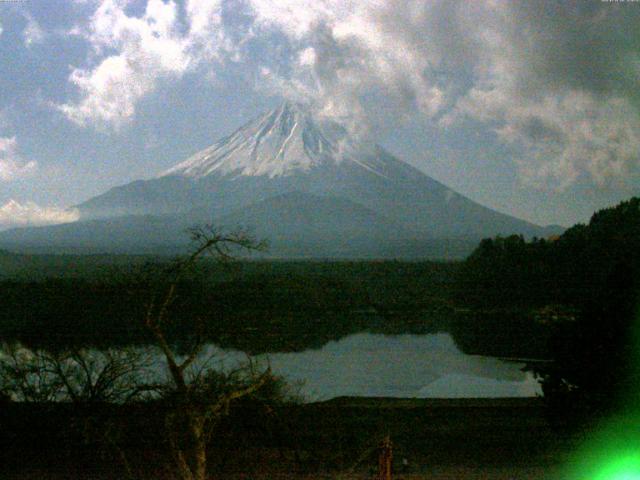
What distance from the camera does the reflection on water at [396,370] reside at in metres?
13.3

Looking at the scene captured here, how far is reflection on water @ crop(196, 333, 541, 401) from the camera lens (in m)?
13.3

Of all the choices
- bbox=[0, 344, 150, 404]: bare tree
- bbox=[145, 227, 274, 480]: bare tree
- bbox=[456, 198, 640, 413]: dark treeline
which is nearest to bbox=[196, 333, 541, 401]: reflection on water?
bbox=[456, 198, 640, 413]: dark treeline

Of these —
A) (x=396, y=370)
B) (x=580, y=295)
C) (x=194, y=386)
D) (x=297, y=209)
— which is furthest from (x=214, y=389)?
(x=297, y=209)

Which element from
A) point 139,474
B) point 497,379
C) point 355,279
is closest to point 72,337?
point 139,474

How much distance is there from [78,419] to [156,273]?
1.92m

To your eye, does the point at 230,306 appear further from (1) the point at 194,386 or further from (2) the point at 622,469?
(1) the point at 194,386

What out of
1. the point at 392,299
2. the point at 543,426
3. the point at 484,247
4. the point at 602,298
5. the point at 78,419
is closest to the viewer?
the point at 78,419

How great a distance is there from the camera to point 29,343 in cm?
1022

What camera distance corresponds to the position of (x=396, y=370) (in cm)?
1598

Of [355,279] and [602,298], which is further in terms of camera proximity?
[355,279]

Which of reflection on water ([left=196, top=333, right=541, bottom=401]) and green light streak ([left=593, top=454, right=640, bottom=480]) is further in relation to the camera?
reflection on water ([left=196, top=333, right=541, bottom=401])

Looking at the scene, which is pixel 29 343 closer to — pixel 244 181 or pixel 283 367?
pixel 283 367

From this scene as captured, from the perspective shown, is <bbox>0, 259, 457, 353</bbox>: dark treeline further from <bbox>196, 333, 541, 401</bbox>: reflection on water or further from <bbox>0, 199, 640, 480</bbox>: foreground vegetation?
<bbox>196, 333, 541, 401</bbox>: reflection on water

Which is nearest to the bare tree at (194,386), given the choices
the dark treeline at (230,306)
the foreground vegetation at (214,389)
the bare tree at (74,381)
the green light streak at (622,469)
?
the foreground vegetation at (214,389)
